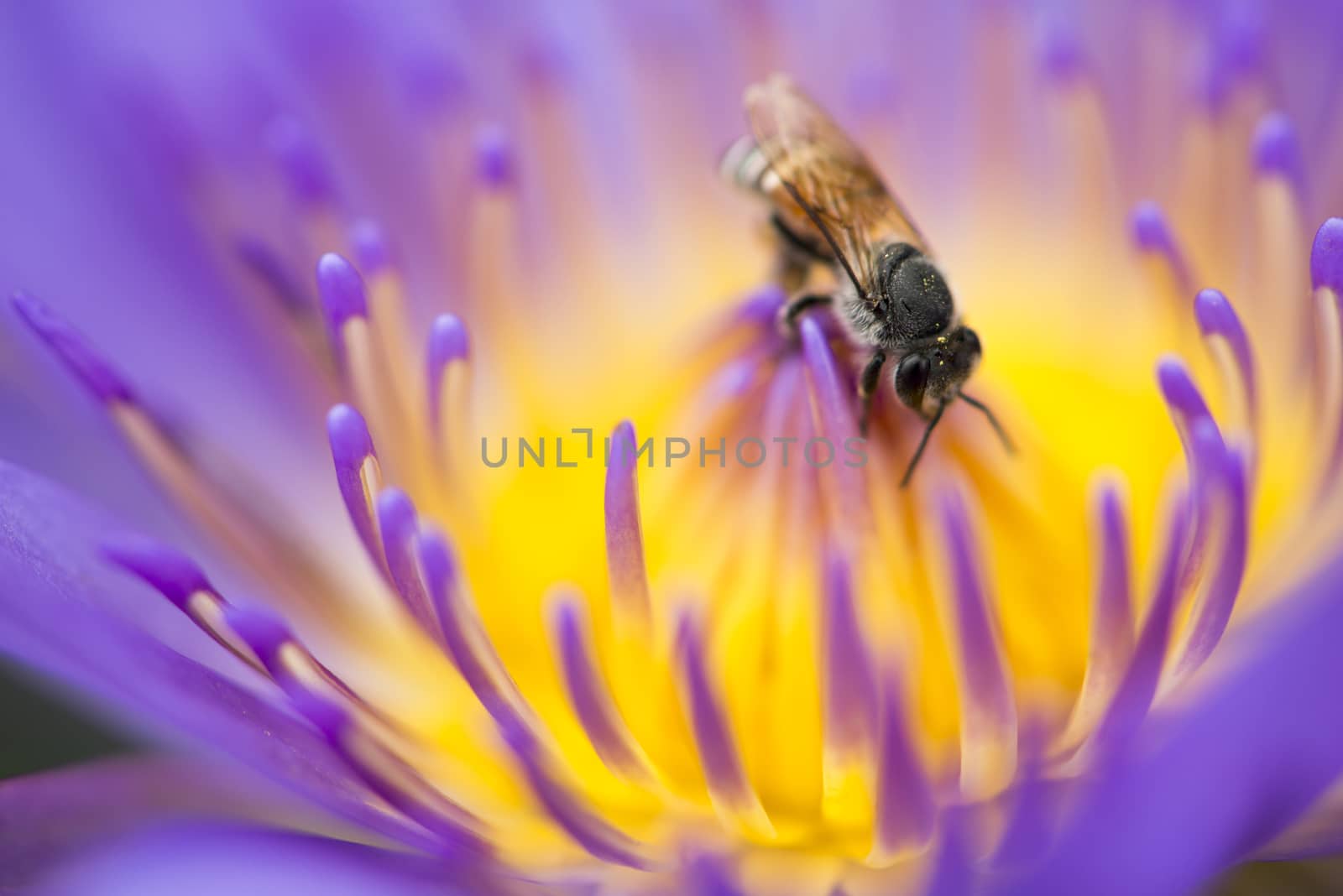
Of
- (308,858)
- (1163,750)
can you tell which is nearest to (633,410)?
Answer: (308,858)

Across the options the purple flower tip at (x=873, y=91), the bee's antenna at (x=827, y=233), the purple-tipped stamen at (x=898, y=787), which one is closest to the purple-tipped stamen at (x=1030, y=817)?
the purple-tipped stamen at (x=898, y=787)

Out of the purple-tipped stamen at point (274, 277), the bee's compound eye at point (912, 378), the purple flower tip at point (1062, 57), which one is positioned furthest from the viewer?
the purple flower tip at point (1062, 57)

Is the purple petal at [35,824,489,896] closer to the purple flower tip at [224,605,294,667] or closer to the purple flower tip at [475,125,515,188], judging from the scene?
the purple flower tip at [224,605,294,667]

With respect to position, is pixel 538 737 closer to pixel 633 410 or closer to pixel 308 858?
pixel 308 858

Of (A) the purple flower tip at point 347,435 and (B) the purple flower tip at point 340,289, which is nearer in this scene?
(A) the purple flower tip at point 347,435

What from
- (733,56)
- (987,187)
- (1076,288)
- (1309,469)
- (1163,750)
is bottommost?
(1163,750)

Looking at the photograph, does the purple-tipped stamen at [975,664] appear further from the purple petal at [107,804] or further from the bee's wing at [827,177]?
the purple petal at [107,804]

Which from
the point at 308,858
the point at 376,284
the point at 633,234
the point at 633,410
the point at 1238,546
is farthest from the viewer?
the point at 633,234
